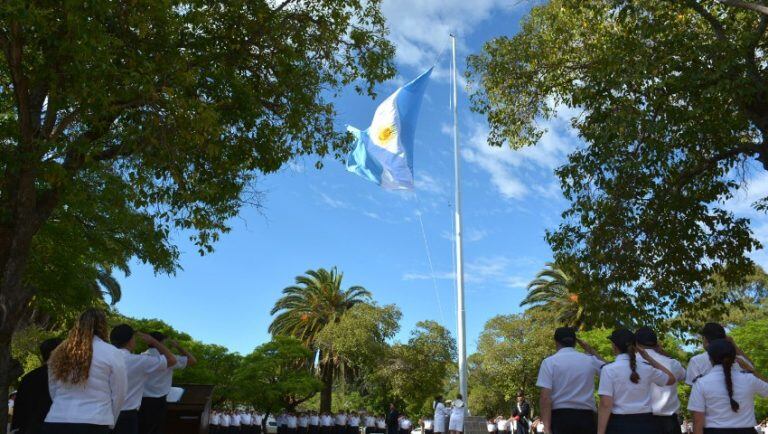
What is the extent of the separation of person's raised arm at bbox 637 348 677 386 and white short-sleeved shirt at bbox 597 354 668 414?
0.11 meters

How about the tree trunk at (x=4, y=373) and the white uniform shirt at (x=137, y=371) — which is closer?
the white uniform shirt at (x=137, y=371)

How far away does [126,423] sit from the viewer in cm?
611

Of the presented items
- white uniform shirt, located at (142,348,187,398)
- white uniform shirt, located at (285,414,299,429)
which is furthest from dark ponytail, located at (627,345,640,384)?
white uniform shirt, located at (285,414,299,429)

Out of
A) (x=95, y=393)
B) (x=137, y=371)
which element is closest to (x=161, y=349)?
(x=137, y=371)

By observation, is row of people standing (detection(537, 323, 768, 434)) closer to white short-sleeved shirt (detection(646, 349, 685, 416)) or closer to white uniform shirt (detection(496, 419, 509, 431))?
white short-sleeved shirt (detection(646, 349, 685, 416))

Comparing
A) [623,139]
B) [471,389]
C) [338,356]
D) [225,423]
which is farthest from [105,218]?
[471,389]

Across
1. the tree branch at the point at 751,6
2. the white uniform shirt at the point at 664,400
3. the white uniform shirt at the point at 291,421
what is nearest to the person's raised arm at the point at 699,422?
the white uniform shirt at the point at 664,400

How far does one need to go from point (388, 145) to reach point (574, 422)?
15.8 m

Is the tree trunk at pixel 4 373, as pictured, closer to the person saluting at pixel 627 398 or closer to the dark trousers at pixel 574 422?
the dark trousers at pixel 574 422

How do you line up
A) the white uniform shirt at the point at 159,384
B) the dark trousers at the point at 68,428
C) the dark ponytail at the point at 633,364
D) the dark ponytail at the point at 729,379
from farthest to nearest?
the white uniform shirt at the point at 159,384, the dark ponytail at the point at 633,364, the dark ponytail at the point at 729,379, the dark trousers at the point at 68,428

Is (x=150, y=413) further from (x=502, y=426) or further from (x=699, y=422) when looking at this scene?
(x=502, y=426)

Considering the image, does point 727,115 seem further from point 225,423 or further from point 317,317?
point 317,317

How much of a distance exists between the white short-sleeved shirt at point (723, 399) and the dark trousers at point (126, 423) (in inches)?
195

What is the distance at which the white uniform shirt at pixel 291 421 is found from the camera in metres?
Result: 39.0
